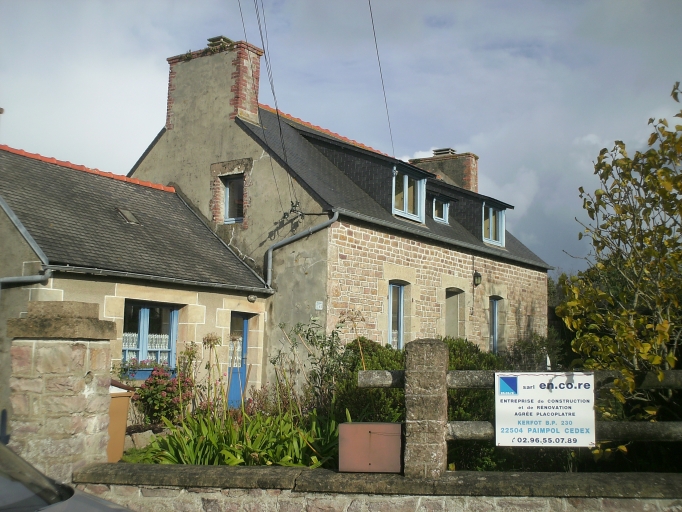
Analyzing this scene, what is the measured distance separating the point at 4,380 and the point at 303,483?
20.6 feet

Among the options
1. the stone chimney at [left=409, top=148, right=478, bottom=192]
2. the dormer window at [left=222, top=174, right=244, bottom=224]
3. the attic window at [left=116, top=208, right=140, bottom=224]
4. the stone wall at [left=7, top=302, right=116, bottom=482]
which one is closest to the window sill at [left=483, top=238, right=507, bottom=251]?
the stone chimney at [left=409, top=148, right=478, bottom=192]

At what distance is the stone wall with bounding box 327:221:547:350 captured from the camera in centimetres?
1347

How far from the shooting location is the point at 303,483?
5.61 meters

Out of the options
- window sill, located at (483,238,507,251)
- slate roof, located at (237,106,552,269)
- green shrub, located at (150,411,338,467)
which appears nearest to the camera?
green shrub, located at (150,411,338,467)

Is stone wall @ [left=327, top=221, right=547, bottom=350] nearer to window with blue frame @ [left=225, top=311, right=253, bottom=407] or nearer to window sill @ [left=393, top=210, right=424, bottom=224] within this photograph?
window sill @ [left=393, top=210, right=424, bottom=224]

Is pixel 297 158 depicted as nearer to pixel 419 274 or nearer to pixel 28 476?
pixel 419 274

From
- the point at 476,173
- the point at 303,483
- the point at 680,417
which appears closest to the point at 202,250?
the point at 303,483

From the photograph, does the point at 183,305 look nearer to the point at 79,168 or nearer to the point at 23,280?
the point at 23,280

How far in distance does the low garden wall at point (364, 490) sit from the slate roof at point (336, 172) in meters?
7.78

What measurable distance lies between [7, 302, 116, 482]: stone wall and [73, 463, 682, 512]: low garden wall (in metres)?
0.30

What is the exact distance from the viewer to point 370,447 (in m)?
5.63

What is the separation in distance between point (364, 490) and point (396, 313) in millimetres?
9782

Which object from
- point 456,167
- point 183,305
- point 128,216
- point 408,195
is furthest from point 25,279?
point 456,167

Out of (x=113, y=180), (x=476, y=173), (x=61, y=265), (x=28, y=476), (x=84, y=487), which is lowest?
(x=84, y=487)
